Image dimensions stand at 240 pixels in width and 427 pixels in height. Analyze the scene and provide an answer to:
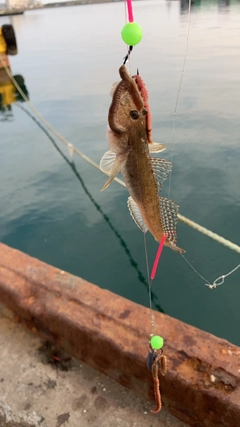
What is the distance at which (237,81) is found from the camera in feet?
54.8

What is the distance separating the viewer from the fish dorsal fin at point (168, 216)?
2.48 meters

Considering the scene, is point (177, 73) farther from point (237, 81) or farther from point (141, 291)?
point (141, 291)

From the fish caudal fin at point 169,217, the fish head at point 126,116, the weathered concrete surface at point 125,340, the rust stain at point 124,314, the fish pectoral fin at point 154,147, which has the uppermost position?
the fish head at point 126,116

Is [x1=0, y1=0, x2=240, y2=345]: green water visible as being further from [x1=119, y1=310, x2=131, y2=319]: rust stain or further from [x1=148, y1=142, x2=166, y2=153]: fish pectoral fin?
[x1=148, y1=142, x2=166, y2=153]: fish pectoral fin

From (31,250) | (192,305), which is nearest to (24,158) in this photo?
(31,250)

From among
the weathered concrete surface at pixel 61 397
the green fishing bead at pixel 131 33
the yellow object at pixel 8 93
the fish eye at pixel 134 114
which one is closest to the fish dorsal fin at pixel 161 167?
the fish eye at pixel 134 114

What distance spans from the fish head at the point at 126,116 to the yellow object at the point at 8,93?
16.5m

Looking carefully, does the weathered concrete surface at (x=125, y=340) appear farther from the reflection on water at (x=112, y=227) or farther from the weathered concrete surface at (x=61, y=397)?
the reflection on water at (x=112, y=227)

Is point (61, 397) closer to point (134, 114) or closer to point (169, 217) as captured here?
point (169, 217)

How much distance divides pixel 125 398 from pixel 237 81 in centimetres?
1648

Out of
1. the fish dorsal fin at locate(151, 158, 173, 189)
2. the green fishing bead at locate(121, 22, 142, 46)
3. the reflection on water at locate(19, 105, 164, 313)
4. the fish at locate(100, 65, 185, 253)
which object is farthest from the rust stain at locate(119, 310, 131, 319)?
the green fishing bead at locate(121, 22, 142, 46)

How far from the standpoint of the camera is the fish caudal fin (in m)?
2.48

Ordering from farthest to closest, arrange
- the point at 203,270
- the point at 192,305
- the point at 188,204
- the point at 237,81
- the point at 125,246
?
1. the point at 237,81
2. the point at 188,204
3. the point at 125,246
4. the point at 203,270
5. the point at 192,305

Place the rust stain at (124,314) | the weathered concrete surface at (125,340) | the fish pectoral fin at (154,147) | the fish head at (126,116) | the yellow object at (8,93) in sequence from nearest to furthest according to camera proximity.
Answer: the fish head at (126,116) < the fish pectoral fin at (154,147) < the weathered concrete surface at (125,340) < the rust stain at (124,314) < the yellow object at (8,93)
